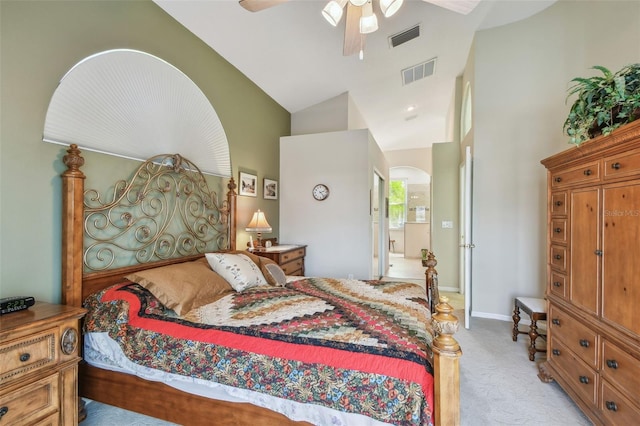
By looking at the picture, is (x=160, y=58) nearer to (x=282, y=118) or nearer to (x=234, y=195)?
(x=234, y=195)

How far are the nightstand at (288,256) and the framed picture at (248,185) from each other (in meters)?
0.78

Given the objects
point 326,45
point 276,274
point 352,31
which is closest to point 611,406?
point 276,274

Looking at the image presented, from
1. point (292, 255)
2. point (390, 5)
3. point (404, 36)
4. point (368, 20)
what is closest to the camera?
point (390, 5)

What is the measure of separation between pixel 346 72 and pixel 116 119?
318 cm

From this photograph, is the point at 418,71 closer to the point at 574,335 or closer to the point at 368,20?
the point at 368,20

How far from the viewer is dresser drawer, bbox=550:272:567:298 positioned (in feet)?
6.77

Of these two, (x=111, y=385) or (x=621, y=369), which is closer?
(x=621, y=369)

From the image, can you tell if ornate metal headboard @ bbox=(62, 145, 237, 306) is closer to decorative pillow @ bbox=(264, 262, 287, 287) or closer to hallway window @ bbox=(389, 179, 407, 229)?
decorative pillow @ bbox=(264, 262, 287, 287)

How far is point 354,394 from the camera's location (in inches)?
47.3

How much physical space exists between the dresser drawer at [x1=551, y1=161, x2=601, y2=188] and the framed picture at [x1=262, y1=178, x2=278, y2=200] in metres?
3.32

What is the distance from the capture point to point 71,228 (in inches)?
67.2

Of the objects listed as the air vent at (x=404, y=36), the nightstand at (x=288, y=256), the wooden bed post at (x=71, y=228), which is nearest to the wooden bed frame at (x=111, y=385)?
the wooden bed post at (x=71, y=228)

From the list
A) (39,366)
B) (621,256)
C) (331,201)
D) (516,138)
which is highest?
(516,138)

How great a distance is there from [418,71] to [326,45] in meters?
1.96
